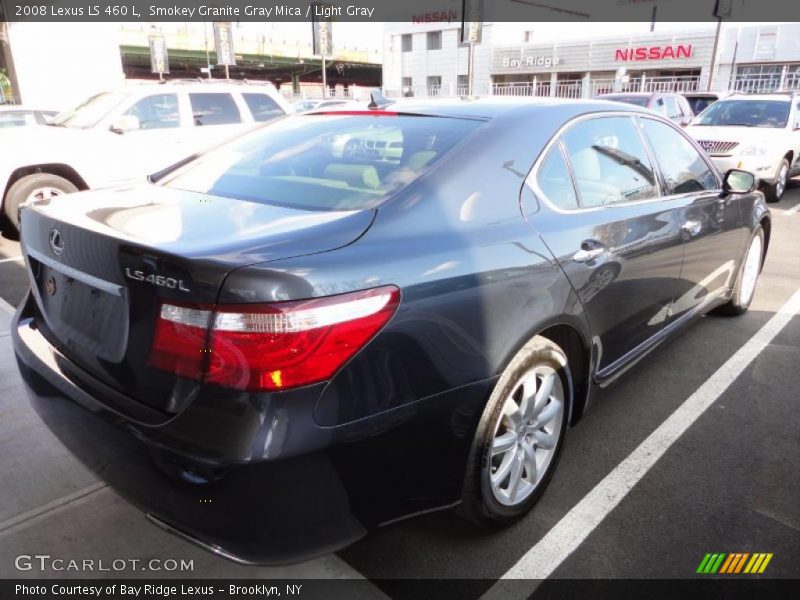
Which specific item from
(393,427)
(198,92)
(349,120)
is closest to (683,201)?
(349,120)

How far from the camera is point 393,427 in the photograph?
1.83 meters

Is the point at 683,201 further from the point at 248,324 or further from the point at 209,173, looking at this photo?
the point at 248,324

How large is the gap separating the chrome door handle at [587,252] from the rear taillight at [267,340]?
111 centimetres

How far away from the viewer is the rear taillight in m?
1.63

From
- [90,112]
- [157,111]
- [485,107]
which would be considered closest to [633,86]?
[157,111]

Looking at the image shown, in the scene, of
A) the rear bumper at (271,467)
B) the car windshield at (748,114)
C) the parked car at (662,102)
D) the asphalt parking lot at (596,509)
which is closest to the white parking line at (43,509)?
the asphalt parking lot at (596,509)

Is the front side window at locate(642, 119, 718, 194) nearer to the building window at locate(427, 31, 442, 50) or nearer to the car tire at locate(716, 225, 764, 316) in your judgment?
A: the car tire at locate(716, 225, 764, 316)

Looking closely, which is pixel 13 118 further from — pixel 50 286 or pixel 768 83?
pixel 768 83

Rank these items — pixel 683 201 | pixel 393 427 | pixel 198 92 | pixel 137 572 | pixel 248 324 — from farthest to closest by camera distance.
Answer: pixel 198 92 < pixel 683 201 < pixel 137 572 < pixel 393 427 < pixel 248 324

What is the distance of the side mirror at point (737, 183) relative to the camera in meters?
3.90

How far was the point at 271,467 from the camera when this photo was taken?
5.35ft

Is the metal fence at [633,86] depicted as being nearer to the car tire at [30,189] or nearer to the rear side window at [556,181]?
the car tire at [30,189]

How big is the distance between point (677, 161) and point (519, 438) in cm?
209

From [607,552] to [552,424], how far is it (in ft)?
1.71
